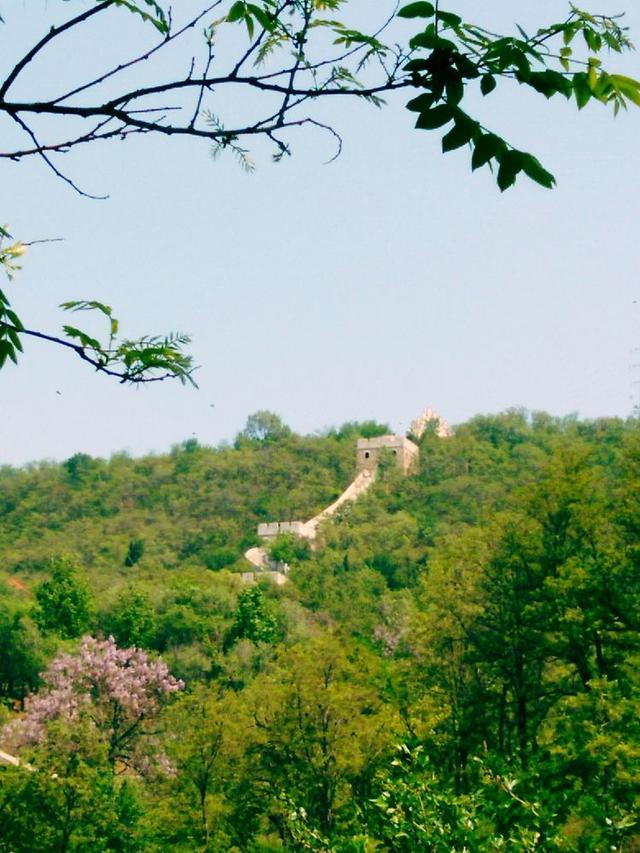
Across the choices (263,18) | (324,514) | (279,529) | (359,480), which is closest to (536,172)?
(263,18)

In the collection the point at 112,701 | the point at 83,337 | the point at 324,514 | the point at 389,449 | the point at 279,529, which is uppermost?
the point at 389,449

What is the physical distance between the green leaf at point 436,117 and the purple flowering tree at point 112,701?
2799 centimetres

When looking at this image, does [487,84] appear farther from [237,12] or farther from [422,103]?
[237,12]

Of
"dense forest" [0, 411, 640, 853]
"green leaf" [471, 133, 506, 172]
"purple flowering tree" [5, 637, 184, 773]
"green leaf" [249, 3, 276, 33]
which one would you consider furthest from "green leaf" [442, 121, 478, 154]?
"purple flowering tree" [5, 637, 184, 773]

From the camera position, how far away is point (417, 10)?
6.97 feet

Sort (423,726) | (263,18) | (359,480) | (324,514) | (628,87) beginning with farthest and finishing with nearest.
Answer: (359,480)
(324,514)
(423,726)
(263,18)
(628,87)

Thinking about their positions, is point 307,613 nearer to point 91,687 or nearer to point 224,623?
point 224,623

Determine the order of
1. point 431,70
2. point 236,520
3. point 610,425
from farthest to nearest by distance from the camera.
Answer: point 236,520
point 610,425
point 431,70

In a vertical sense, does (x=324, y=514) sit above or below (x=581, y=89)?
above

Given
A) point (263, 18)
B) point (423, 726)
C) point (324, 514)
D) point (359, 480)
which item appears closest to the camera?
point (263, 18)

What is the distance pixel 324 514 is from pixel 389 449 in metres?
9.83

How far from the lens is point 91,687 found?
3369cm

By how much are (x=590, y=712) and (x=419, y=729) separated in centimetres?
489

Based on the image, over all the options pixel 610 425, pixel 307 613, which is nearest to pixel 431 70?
pixel 307 613
